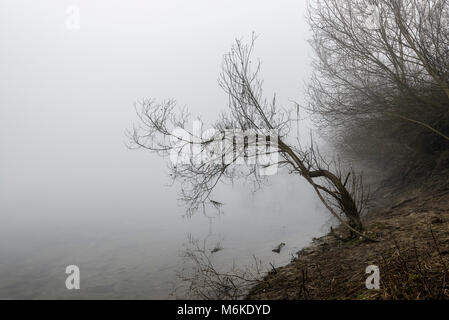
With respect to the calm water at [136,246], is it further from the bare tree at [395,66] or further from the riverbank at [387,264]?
the bare tree at [395,66]

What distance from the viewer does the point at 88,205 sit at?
30781 mm

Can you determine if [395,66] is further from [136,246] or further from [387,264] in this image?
[136,246]

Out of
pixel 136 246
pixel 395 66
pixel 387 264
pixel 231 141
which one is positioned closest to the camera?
pixel 387 264

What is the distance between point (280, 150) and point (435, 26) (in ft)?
22.3

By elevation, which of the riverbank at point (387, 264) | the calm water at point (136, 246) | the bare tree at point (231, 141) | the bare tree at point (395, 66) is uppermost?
the bare tree at point (395, 66)

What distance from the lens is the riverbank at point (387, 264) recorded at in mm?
3711

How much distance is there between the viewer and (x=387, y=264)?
4.66 meters

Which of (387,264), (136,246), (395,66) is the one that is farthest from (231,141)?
(136,246)

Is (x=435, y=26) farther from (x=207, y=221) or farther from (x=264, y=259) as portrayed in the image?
(x=207, y=221)

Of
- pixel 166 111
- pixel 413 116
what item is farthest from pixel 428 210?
pixel 166 111

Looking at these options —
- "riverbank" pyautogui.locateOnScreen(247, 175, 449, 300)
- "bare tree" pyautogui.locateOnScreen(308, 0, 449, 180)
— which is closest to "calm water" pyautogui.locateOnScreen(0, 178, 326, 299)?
"riverbank" pyautogui.locateOnScreen(247, 175, 449, 300)

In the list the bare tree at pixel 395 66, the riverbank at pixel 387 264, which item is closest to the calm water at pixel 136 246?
the riverbank at pixel 387 264

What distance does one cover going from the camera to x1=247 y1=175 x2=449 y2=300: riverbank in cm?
371

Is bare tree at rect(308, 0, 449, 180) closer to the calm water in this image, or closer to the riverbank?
the riverbank
